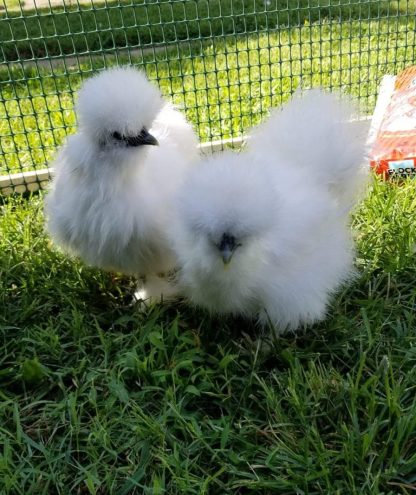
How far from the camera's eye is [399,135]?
3.10 metres

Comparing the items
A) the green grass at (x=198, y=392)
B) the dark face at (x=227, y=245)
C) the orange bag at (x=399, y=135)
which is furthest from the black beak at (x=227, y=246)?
the orange bag at (x=399, y=135)

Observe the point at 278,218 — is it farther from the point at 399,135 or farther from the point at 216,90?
the point at 216,90

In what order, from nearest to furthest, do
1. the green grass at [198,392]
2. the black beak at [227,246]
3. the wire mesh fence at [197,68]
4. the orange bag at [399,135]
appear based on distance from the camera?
the green grass at [198,392] < the black beak at [227,246] < the orange bag at [399,135] < the wire mesh fence at [197,68]

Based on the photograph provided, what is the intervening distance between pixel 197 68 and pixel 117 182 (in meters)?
2.60

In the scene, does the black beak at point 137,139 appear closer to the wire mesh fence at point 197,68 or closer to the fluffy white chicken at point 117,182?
the fluffy white chicken at point 117,182

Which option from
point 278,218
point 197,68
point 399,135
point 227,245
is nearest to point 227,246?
point 227,245

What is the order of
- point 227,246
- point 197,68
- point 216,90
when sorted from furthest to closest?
point 197,68 < point 216,90 < point 227,246

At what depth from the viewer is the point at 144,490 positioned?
63.7 inches

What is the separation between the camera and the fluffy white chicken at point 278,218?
1.80m

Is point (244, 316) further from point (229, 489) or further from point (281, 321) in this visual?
point (229, 489)

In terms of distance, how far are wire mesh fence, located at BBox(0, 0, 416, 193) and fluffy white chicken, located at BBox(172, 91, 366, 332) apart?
3.70 ft

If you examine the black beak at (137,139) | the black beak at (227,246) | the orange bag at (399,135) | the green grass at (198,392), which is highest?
the black beak at (137,139)

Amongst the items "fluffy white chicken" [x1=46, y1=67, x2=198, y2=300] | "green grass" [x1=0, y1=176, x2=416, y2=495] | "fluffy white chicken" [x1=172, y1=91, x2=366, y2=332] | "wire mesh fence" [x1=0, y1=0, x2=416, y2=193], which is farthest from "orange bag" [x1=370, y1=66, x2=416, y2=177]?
"fluffy white chicken" [x1=46, y1=67, x2=198, y2=300]

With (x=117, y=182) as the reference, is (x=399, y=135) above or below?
below
